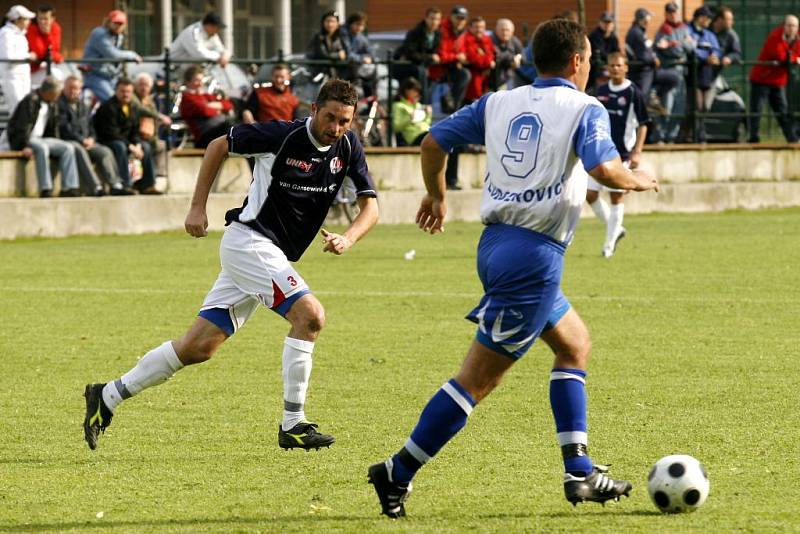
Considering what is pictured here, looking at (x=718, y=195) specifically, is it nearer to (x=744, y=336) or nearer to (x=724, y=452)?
(x=744, y=336)

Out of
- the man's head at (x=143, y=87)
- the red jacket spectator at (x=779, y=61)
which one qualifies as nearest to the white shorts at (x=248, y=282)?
the man's head at (x=143, y=87)

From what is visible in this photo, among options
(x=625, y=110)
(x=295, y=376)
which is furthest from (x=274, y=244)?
(x=625, y=110)

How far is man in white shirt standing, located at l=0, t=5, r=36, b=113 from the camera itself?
18.9 metres

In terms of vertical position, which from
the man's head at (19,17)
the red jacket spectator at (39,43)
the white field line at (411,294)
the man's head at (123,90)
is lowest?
the white field line at (411,294)

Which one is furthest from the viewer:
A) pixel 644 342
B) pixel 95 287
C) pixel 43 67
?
pixel 43 67

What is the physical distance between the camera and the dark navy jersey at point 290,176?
7.08 m

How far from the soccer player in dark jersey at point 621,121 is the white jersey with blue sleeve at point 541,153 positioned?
10442mm

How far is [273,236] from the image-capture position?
23.6 feet

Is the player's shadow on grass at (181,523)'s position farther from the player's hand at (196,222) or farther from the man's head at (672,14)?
the man's head at (672,14)

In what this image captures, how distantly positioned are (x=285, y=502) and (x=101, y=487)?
82 cm

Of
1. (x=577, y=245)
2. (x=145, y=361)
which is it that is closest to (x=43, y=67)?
(x=577, y=245)

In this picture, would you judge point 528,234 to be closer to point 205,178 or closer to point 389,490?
point 389,490

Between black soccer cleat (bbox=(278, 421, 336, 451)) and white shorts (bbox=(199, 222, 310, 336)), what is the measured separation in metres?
0.54

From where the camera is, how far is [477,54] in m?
21.5
